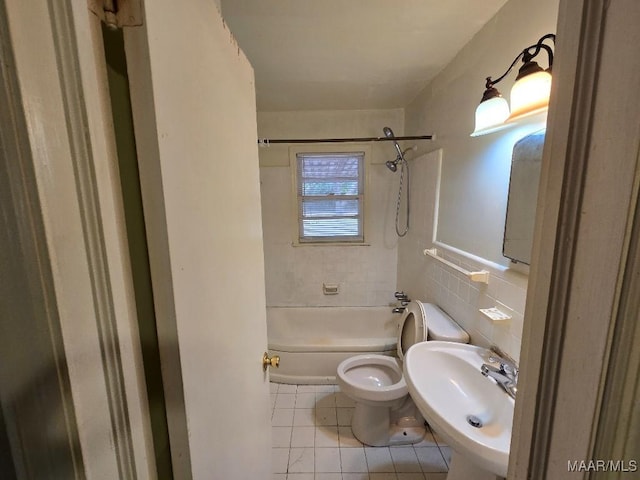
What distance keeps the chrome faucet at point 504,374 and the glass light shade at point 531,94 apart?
970mm

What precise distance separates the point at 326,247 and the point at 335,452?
5.63 feet

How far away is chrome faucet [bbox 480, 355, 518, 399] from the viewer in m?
1.04

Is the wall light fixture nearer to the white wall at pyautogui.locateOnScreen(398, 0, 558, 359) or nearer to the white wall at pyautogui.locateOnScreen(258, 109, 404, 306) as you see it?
the white wall at pyautogui.locateOnScreen(398, 0, 558, 359)

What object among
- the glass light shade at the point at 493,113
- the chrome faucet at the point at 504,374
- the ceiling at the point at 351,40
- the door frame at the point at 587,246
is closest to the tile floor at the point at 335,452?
the chrome faucet at the point at 504,374

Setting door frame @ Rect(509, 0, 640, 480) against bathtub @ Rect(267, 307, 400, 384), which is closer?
door frame @ Rect(509, 0, 640, 480)

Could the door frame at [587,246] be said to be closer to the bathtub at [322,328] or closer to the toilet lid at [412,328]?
the toilet lid at [412,328]

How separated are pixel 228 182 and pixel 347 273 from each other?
233cm

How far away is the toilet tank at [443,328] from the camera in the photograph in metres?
1.52

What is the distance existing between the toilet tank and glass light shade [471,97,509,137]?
106 centimetres

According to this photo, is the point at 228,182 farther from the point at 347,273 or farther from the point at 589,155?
the point at 347,273

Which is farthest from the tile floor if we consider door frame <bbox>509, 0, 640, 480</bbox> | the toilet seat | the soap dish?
door frame <bbox>509, 0, 640, 480</bbox>

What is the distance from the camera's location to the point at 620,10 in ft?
1.08

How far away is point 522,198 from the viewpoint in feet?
3.74

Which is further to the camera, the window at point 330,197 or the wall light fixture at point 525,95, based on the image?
the window at point 330,197
